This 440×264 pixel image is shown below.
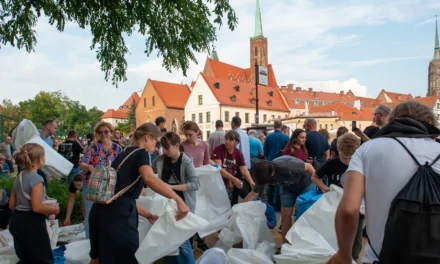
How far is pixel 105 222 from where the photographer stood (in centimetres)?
282

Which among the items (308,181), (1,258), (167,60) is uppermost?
(167,60)

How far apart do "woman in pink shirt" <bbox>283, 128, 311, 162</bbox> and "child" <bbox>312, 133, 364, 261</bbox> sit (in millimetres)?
2056

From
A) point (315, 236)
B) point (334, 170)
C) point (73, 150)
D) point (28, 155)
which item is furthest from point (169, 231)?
point (73, 150)

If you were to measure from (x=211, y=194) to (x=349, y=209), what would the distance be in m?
3.56

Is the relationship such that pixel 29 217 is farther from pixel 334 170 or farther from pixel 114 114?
pixel 114 114

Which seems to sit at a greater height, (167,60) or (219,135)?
(167,60)

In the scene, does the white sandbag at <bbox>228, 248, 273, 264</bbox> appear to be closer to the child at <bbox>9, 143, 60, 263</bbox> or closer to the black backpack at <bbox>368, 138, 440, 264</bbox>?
the child at <bbox>9, 143, 60, 263</bbox>

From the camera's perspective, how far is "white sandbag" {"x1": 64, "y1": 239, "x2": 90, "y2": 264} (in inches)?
164

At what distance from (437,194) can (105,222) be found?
230cm

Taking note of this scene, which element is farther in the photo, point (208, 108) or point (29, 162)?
point (208, 108)

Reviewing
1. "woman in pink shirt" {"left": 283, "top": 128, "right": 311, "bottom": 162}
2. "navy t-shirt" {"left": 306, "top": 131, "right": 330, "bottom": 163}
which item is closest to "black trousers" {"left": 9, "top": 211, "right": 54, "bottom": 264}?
"woman in pink shirt" {"left": 283, "top": 128, "right": 311, "bottom": 162}

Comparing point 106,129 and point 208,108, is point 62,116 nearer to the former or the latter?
point 208,108

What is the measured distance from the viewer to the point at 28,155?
3.44 m

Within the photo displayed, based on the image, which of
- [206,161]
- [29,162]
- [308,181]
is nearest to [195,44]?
[206,161]
